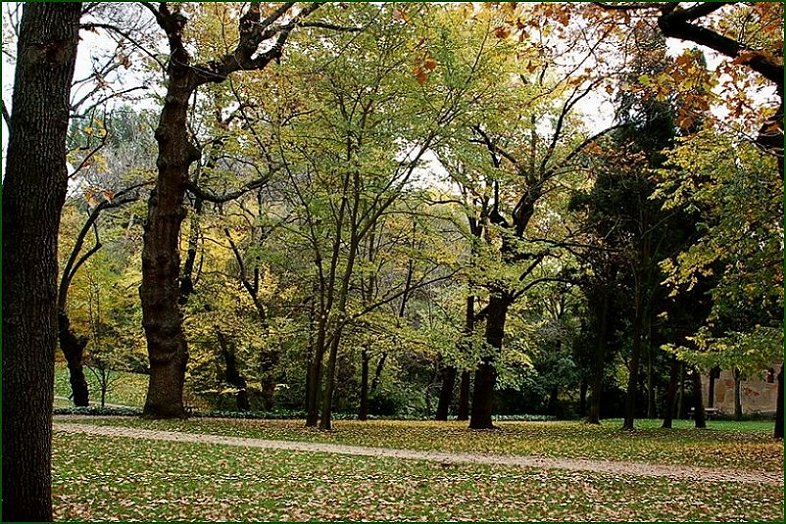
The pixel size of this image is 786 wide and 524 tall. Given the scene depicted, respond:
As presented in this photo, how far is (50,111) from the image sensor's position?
5.37 meters

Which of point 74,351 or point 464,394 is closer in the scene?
point 74,351

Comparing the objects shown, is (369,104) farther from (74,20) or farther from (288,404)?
(288,404)

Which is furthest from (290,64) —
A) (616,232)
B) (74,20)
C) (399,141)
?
(616,232)

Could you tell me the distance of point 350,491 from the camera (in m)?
7.60

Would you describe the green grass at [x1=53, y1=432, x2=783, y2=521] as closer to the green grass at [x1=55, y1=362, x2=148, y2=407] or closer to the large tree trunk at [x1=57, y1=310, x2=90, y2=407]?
the large tree trunk at [x1=57, y1=310, x2=90, y2=407]

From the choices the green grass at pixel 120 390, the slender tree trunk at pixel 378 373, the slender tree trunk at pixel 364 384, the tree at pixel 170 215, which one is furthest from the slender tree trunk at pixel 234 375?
the tree at pixel 170 215

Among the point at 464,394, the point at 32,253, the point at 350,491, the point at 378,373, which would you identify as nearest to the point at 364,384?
the point at 378,373

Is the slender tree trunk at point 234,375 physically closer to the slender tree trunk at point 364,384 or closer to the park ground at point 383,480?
the slender tree trunk at point 364,384

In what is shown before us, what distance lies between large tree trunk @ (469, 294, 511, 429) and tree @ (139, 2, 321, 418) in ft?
25.6

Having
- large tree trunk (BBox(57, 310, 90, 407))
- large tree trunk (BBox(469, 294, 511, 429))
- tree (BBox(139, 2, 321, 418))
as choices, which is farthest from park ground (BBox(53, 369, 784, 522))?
large tree trunk (BBox(57, 310, 90, 407))

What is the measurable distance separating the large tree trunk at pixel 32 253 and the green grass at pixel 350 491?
2.49ft

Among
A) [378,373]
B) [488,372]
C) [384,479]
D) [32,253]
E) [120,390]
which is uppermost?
[32,253]

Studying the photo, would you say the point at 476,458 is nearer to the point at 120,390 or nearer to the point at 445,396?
the point at 445,396

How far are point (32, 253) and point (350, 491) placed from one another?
4.10 m
